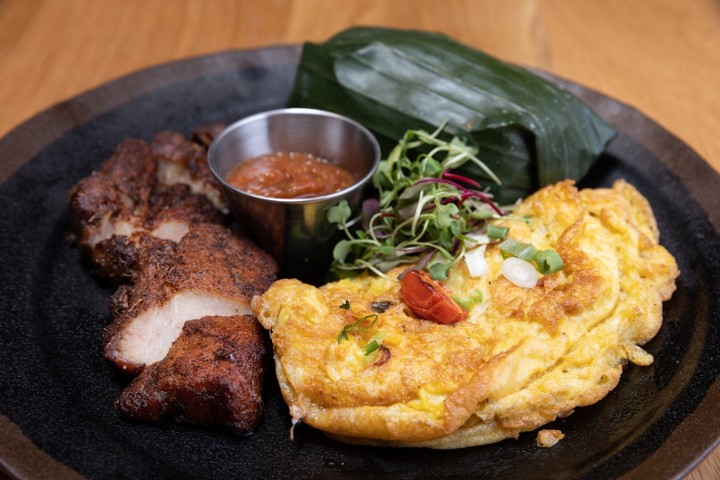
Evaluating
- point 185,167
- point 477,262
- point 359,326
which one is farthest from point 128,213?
point 477,262

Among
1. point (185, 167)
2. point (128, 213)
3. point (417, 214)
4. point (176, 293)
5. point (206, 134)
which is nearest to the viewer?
point (176, 293)

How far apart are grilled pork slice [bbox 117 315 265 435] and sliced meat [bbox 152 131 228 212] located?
129 centimetres

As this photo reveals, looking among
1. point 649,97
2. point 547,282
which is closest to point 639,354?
point 547,282

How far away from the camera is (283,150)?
4223 mm

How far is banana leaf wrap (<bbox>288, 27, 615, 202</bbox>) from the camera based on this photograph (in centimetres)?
406

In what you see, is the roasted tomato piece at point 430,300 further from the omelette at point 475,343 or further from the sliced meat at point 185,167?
the sliced meat at point 185,167

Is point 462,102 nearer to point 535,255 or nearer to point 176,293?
point 535,255

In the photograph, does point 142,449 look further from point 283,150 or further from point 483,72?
point 483,72

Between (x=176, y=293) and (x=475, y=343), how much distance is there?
1.42 meters

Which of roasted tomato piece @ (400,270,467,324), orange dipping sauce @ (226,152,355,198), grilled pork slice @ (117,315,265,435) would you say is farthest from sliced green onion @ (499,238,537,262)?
grilled pork slice @ (117,315,265,435)

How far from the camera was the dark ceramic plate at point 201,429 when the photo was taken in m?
2.66

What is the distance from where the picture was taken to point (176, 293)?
314 cm

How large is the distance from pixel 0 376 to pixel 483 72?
324 centimetres

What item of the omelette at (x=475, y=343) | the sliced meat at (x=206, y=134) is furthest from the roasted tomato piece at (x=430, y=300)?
the sliced meat at (x=206, y=134)
